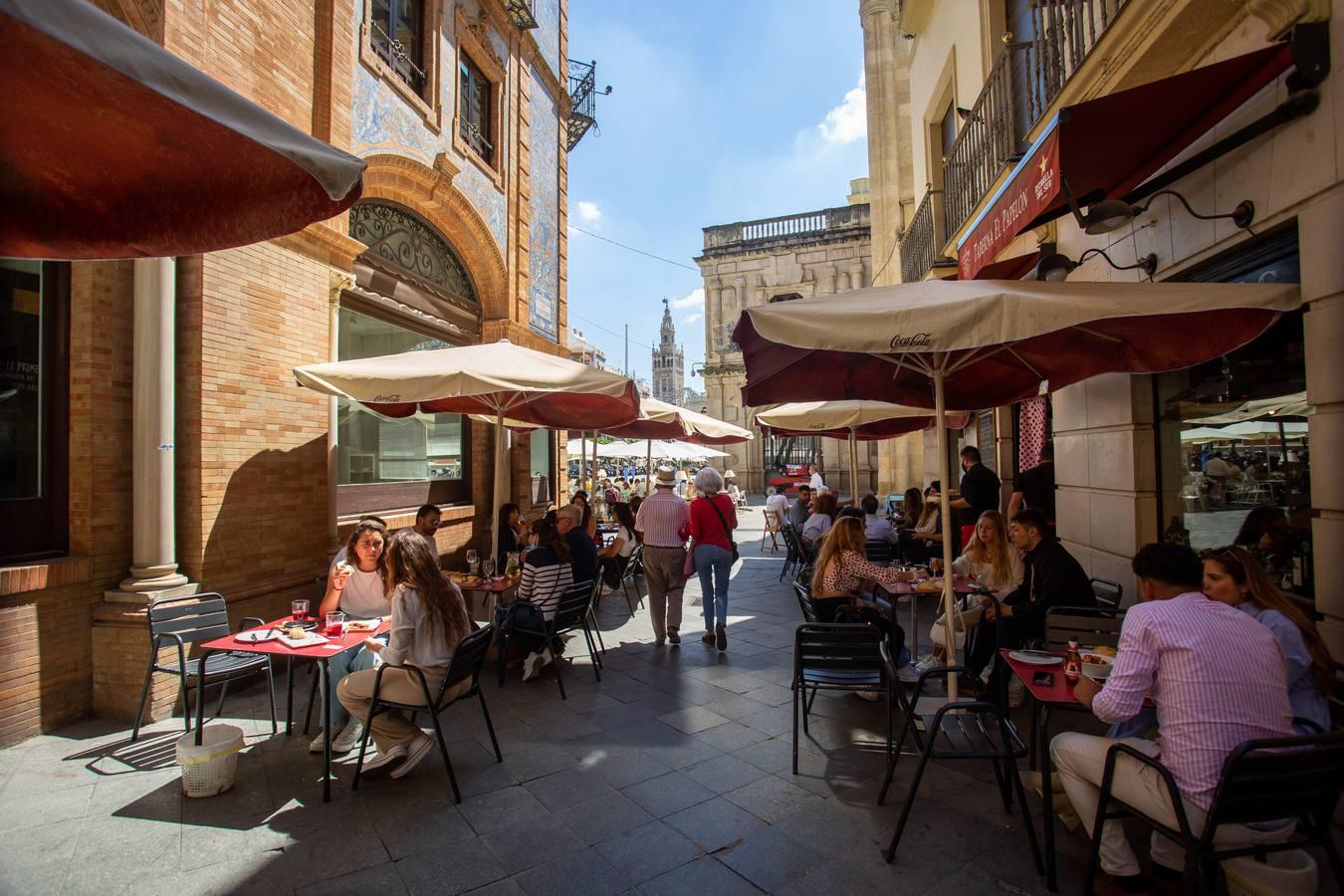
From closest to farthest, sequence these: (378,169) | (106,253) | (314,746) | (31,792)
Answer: (106,253) < (31,792) < (314,746) < (378,169)

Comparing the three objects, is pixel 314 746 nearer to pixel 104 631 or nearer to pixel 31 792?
pixel 31 792

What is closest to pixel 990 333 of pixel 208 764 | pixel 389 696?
pixel 389 696

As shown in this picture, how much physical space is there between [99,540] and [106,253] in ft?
11.7

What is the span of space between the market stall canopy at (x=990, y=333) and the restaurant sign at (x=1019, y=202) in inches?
33.1

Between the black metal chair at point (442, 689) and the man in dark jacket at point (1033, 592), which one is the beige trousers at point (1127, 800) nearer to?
the man in dark jacket at point (1033, 592)

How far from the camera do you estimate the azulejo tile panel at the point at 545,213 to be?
12.0m

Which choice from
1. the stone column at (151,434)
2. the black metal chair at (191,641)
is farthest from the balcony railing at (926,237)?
the black metal chair at (191,641)

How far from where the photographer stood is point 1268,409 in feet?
13.5

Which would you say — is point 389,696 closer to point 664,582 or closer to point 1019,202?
point 664,582

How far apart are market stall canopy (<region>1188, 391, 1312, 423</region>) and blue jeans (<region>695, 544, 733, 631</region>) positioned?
398 centimetres

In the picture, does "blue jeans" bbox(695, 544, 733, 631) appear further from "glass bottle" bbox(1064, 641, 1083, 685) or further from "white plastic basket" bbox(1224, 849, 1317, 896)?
"white plastic basket" bbox(1224, 849, 1317, 896)

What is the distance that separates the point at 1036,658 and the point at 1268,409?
2.40 m

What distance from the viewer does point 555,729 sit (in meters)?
4.44

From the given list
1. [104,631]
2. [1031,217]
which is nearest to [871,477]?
[1031,217]
